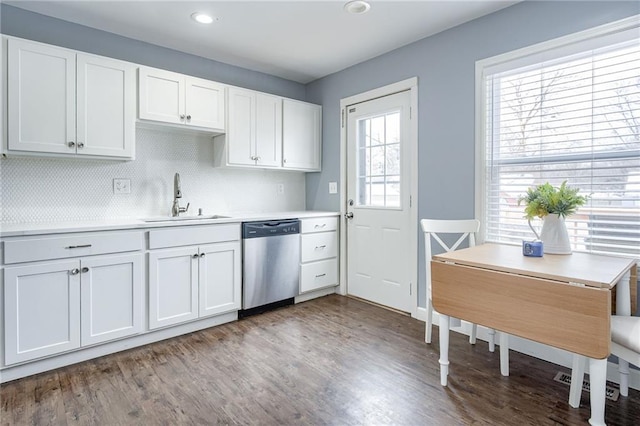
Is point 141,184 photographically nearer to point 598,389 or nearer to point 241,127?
point 241,127

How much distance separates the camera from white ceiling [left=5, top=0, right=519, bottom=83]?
246 cm

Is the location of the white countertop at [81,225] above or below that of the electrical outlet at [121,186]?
below

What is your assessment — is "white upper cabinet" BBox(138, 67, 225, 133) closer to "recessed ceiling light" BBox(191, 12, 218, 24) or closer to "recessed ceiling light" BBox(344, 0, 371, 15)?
"recessed ceiling light" BBox(191, 12, 218, 24)

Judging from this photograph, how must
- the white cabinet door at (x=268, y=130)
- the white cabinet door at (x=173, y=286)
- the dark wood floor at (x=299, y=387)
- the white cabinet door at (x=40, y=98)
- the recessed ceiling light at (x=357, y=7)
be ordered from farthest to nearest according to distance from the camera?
the white cabinet door at (x=268, y=130) → the white cabinet door at (x=173, y=286) → the recessed ceiling light at (x=357, y=7) → the white cabinet door at (x=40, y=98) → the dark wood floor at (x=299, y=387)

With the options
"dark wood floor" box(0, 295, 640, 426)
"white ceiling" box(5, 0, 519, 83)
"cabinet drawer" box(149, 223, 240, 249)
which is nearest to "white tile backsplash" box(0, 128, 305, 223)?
"cabinet drawer" box(149, 223, 240, 249)

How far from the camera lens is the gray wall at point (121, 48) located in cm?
250

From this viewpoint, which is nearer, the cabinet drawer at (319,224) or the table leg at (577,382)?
the table leg at (577,382)

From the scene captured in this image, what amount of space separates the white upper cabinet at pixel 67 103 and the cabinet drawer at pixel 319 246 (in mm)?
1735

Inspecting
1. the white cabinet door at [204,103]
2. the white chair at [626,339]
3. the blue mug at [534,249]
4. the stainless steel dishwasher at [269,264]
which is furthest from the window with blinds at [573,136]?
the white cabinet door at [204,103]

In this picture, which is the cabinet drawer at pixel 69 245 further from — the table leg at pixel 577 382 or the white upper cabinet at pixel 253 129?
the table leg at pixel 577 382

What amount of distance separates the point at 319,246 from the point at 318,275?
0.30 metres

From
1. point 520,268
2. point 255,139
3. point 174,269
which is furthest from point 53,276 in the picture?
point 520,268

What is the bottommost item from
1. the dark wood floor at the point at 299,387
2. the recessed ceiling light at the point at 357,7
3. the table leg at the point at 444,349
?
the dark wood floor at the point at 299,387

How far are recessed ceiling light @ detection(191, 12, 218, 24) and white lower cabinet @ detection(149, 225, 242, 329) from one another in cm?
157
